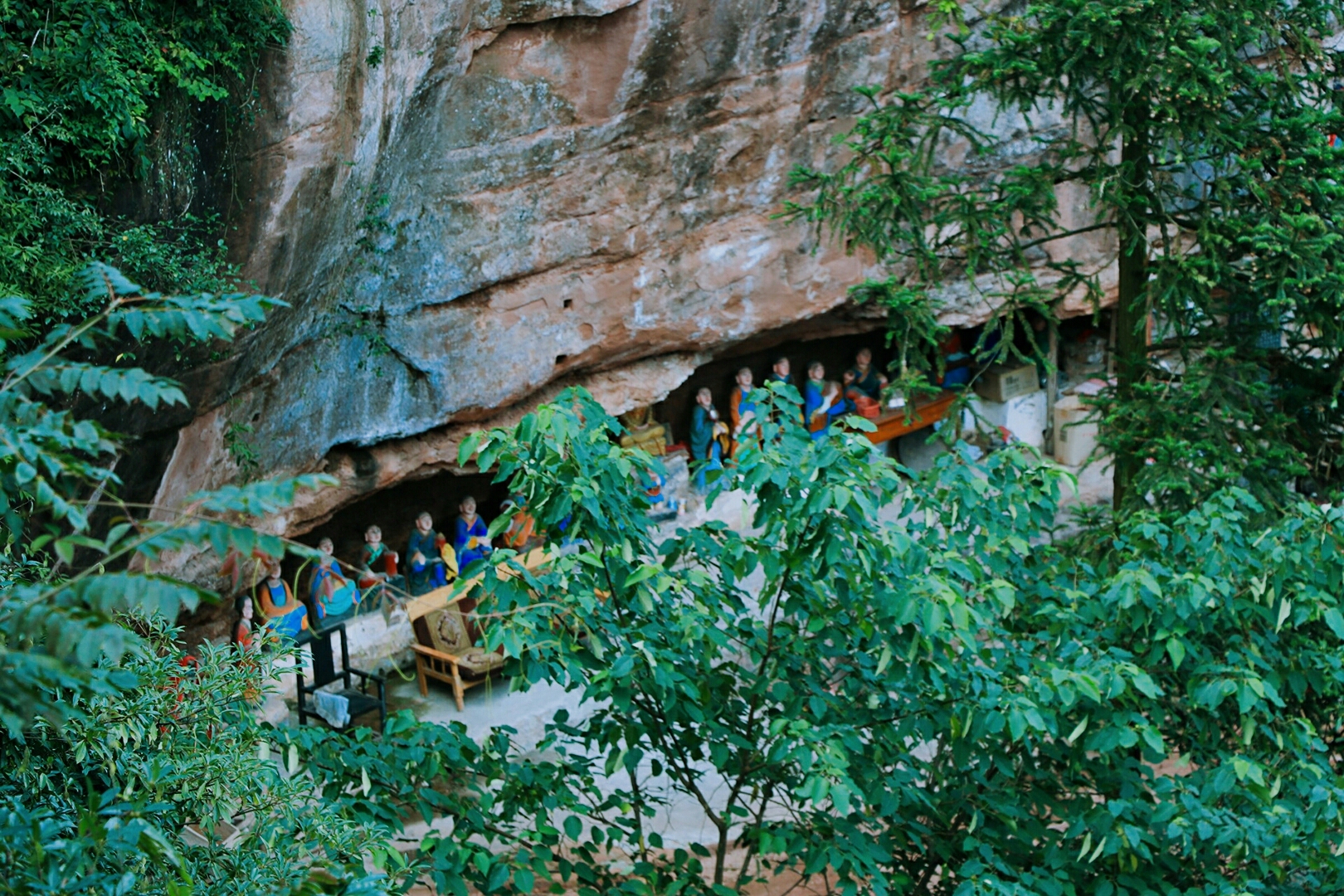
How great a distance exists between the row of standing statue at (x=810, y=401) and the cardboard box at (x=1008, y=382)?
1349 mm

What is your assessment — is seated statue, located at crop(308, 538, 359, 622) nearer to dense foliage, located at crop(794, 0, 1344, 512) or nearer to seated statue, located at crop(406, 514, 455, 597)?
seated statue, located at crop(406, 514, 455, 597)

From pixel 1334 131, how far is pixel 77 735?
691cm

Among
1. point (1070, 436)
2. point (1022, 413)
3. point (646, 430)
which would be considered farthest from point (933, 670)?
point (1070, 436)

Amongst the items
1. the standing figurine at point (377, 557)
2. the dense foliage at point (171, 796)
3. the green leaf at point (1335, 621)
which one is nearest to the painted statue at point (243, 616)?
the standing figurine at point (377, 557)

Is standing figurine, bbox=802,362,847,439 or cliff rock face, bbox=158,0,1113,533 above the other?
cliff rock face, bbox=158,0,1113,533

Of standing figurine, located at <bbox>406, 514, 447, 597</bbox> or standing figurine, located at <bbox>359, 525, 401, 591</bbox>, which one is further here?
standing figurine, located at <bbox>406, 514, 447, 597</bbox>

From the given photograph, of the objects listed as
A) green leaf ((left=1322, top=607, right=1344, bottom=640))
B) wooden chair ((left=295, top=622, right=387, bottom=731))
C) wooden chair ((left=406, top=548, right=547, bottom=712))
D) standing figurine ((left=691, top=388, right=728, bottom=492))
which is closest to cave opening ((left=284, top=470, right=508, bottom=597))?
wooden chair ((left=406, top=548, right=547, bottom=712))

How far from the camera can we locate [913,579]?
3.86 metres

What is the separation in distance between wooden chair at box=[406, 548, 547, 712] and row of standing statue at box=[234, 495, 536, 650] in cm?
28

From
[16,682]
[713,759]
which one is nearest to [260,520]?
[713,759]

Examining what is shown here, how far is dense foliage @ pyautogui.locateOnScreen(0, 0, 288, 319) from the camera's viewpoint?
6.51m

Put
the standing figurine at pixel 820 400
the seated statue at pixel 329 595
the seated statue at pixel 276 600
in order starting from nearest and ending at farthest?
the seated statue at pixel 276 600, the seated statue at pixel 329 595, the standing figurine at pixel 820 400

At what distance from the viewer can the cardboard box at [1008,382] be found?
45.3 ft

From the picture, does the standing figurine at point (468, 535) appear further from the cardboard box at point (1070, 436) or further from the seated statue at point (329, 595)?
the cardboard box at point (1070, 436)
